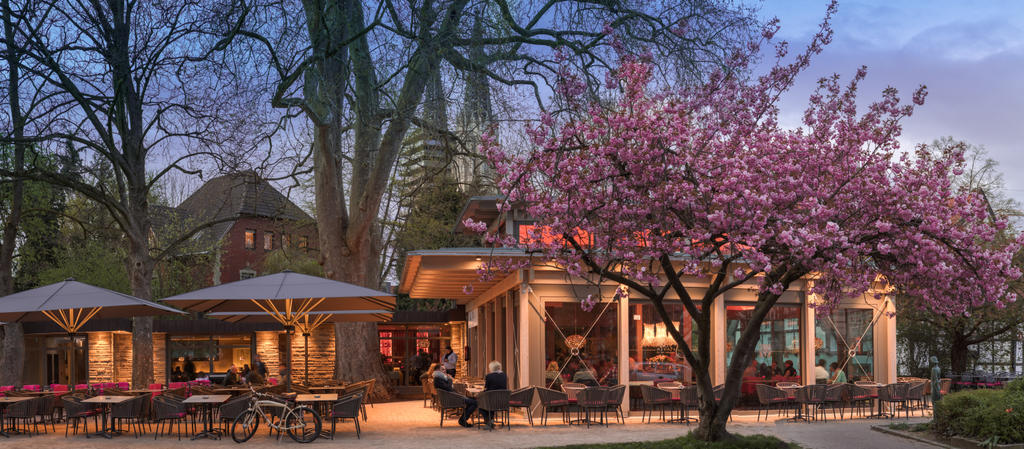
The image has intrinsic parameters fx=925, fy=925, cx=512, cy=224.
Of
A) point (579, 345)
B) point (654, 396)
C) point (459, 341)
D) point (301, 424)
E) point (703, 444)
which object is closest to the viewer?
point (703, 444)

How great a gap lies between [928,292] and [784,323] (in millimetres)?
7584

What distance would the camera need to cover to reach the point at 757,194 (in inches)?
377

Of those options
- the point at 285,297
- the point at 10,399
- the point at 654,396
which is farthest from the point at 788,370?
the point at 10,399

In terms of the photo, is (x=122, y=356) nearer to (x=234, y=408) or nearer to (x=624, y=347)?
(x=234, y=408)

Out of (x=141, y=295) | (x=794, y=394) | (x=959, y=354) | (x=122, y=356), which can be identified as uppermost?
(x=141, y=295)

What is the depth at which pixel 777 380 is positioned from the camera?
1709 centimetres

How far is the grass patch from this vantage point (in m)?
10.8

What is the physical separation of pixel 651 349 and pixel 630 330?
52 cm

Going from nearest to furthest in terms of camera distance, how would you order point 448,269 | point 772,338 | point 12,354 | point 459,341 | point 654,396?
1. point 654,396
2. point 448,269
3. point 772,338
4. point 12,354
5. point 459,341

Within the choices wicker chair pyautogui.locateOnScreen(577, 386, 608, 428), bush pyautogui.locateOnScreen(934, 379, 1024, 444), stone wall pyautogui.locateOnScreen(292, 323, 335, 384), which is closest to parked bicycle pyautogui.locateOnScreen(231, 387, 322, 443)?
wicker chair pyautogui.locateOnScreen(577, 386, 608, 428)

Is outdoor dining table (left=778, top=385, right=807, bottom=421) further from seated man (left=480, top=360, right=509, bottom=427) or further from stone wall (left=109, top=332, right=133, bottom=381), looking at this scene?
stone wall (left=109, top=332, right=133, bottom=381)

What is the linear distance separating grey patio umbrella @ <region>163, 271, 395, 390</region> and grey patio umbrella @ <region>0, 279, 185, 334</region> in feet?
2.71

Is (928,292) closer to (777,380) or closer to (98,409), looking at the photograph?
(777,380)

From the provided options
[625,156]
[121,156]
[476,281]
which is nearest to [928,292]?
[625,156]
